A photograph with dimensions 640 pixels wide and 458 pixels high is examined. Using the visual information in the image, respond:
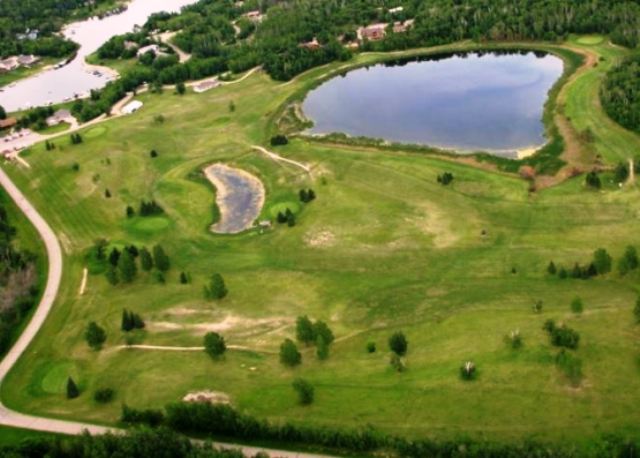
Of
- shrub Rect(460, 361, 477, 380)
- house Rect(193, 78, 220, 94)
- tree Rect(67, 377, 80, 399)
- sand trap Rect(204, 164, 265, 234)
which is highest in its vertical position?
house Rect(193, 78, 220, 94)

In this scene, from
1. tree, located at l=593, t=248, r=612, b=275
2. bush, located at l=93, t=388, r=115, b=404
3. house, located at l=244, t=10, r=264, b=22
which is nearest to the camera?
bush, located at l=93, t=388, r=115, b=404

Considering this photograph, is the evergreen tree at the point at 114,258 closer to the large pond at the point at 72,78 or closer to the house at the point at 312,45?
the large pond at the point at 72,78

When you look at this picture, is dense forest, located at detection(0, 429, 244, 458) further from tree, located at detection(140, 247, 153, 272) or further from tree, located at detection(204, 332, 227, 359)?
tree, located at detection(140, 247, 153, 272)

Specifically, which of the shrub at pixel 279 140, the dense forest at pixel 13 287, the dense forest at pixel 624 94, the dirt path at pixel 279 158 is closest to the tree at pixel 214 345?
the dense forest at pixel 13 287

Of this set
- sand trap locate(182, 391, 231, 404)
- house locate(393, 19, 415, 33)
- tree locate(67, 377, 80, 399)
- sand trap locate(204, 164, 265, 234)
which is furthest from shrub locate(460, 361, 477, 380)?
house locate(393, 19, 415, 33)

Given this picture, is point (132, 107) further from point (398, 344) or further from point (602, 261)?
point (602, 261)

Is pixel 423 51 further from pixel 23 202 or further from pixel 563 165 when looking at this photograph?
pixel 23 202

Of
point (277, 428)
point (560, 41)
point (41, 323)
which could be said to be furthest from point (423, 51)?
point (277, 428)
